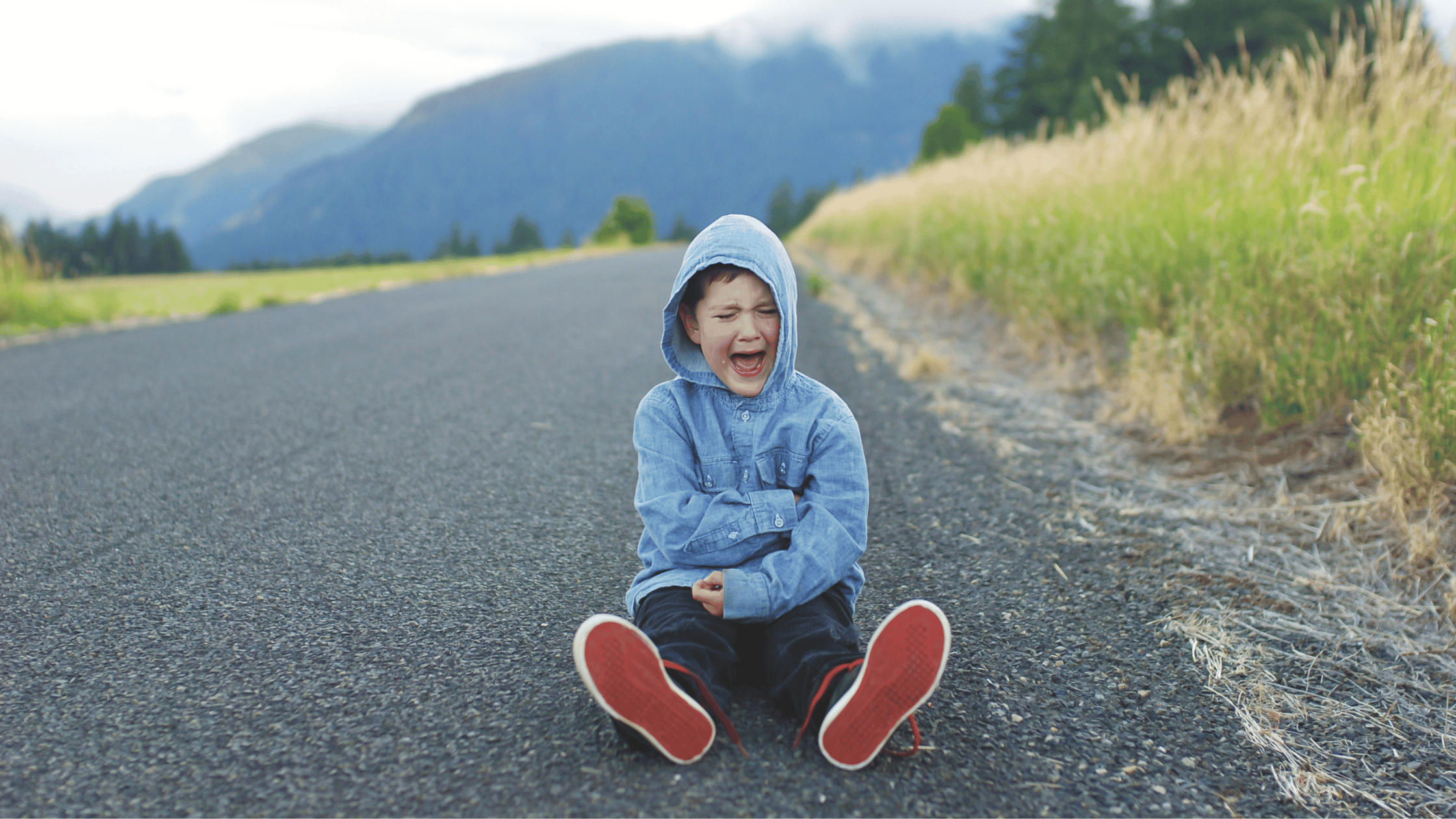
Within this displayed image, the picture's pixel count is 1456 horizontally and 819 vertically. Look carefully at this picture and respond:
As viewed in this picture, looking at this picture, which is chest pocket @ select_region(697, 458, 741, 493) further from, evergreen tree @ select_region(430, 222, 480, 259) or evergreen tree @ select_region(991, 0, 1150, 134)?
evergreen tree @ select_region(430, 222, 480, 259)

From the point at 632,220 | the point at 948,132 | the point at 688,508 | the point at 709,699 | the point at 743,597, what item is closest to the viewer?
the point at 709,699

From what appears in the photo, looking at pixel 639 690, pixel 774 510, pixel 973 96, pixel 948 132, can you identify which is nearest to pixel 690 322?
pixel 774 510

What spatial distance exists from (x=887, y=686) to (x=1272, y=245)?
2.63m

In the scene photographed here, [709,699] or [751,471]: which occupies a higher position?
[751,471]

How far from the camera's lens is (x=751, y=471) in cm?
168

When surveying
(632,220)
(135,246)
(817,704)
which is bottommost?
(817,704)

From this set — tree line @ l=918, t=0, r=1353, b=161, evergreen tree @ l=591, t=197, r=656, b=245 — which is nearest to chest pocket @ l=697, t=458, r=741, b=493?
tree line @ l=918, t=0, r=1353, b=161

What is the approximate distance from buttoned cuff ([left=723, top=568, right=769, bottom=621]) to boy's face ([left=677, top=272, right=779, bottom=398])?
0.38 m

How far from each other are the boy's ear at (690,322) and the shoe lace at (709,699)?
26.3 inches

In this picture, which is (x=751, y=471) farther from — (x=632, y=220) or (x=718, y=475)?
(x=632, y=220)

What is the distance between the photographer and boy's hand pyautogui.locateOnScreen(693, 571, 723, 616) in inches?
59.4

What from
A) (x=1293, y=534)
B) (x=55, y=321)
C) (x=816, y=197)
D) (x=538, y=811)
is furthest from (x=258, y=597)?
(x=816, y=197)

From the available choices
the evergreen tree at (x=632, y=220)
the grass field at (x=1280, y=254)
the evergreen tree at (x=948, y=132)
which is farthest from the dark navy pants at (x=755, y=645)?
the evergreen tree at (x=632, y=220)

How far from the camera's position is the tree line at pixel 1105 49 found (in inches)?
876
